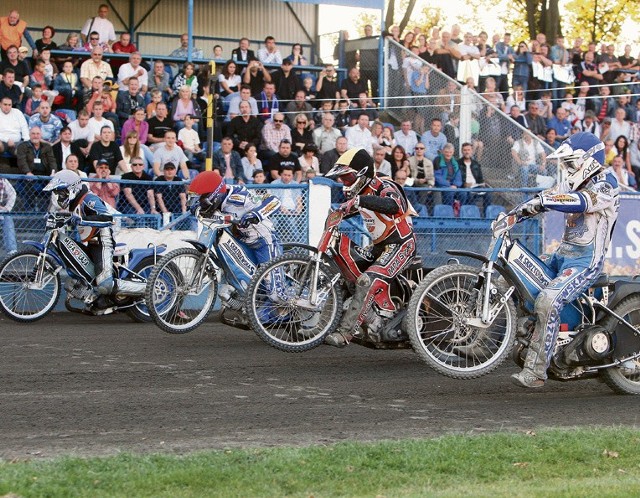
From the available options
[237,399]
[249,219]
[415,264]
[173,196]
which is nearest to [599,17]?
[173,196]

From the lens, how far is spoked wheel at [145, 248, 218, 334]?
39.3 ft

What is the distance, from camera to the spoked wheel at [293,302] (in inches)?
410

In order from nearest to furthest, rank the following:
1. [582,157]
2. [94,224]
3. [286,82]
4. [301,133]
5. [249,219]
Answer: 1. [582,157]
2. [249,219]
3. [94,224]
4. [301,133]
5. [286,82]

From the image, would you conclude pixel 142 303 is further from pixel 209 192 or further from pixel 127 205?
pixel 209 192

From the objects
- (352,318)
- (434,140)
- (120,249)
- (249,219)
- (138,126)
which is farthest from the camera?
(434,140)

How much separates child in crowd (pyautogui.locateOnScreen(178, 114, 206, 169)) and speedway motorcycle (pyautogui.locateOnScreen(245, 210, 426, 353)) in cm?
871

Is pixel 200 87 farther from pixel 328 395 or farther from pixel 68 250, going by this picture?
pixel 328 395

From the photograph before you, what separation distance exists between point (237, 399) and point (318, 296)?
1.91 meters

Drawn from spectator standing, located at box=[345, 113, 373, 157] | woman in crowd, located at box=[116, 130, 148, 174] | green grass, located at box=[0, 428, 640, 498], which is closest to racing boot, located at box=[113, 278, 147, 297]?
woman in crowd, located at box=[116, 130, 148, 174]

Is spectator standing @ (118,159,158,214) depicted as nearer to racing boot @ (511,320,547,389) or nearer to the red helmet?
the red helmet

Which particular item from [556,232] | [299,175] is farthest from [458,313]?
[299,175]

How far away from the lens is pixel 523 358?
29.7ft

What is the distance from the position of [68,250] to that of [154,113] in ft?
18.8

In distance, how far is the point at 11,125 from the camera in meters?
17.2
